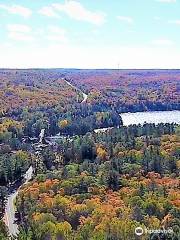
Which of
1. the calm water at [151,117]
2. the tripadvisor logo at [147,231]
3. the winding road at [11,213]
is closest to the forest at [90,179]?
the tripadvisor logo at [147,231]

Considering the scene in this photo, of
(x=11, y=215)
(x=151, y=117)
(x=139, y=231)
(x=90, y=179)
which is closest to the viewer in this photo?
(x=139, y=231)

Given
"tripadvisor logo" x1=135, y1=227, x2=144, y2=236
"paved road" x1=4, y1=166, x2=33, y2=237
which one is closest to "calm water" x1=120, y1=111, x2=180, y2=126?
"paved road" x1=4, y1=166, x2=33, y2=237

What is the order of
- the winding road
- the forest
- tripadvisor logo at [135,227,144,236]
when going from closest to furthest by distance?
tripadvisor logo at [135,227,144,236] → the forest → the winding road

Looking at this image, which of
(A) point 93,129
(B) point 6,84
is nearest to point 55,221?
(A) point 93,129

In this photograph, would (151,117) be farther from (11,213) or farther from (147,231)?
(147,231)

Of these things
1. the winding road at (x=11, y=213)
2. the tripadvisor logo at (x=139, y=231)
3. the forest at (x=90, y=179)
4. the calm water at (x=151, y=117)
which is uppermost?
the tripadvisor logo at (x=139, y=231)

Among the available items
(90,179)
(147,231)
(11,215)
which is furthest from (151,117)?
(147,231)

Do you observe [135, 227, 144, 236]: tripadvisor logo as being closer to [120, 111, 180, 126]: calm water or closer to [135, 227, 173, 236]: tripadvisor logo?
[135, 227, 173, 236]: tripadvisor logo

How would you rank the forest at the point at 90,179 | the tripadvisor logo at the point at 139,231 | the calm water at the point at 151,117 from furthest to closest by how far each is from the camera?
the calm water at the point at 151,117, the forest at the point at 90,179, the tripadvisor logo at the point at 139,231

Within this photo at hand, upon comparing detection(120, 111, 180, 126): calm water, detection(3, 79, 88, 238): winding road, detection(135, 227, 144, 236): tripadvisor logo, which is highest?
detection(135, 227, 144, 236): tripadvisor logo

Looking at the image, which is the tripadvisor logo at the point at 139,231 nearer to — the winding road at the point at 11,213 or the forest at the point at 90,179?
the forest at the point at 90,179
